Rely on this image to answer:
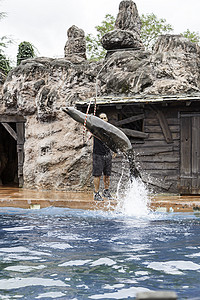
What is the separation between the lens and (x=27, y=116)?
1421cm

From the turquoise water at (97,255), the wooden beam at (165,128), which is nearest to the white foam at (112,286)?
the turquoise water at (97,255)

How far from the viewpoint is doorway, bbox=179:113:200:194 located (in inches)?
427

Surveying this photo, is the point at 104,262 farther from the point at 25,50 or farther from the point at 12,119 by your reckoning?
the point at 25,50

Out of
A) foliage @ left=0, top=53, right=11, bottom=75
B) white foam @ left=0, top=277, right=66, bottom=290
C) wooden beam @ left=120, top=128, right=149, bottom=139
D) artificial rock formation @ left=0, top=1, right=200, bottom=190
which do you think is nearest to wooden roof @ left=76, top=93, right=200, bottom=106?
wooden beam @ left=120, top=128, right=149, bottom=139

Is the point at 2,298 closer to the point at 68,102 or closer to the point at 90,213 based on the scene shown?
the point at 90,213

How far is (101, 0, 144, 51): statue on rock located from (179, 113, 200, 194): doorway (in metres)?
4.07

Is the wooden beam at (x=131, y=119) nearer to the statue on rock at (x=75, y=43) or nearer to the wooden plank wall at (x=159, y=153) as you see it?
the wooden plank wall at (x=159, y=153)

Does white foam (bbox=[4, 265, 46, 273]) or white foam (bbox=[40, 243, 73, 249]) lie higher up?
white foam (bbox=[40, 243, 73, 249])

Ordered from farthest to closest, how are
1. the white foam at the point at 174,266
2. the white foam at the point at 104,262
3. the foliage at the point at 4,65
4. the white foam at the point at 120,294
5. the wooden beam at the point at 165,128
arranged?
the foliage at the point at 4,65
the wooden beam at the point at 165,128
the white foam at the point at 104,262
the white foam at the point at 174,266
the white foam at the point at 120,294

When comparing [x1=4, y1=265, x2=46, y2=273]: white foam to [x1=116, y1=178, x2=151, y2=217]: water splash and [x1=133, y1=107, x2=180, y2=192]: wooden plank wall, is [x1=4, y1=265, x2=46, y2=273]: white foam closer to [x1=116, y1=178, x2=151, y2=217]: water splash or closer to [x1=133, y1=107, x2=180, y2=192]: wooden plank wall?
[x1=116, y1=178, x2=151, y2=217]: water splash

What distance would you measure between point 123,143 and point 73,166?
568cm

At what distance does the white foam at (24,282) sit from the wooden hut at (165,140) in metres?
7.08

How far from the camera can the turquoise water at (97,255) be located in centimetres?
378

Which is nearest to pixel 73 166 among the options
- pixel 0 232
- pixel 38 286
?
pixel 0 232
